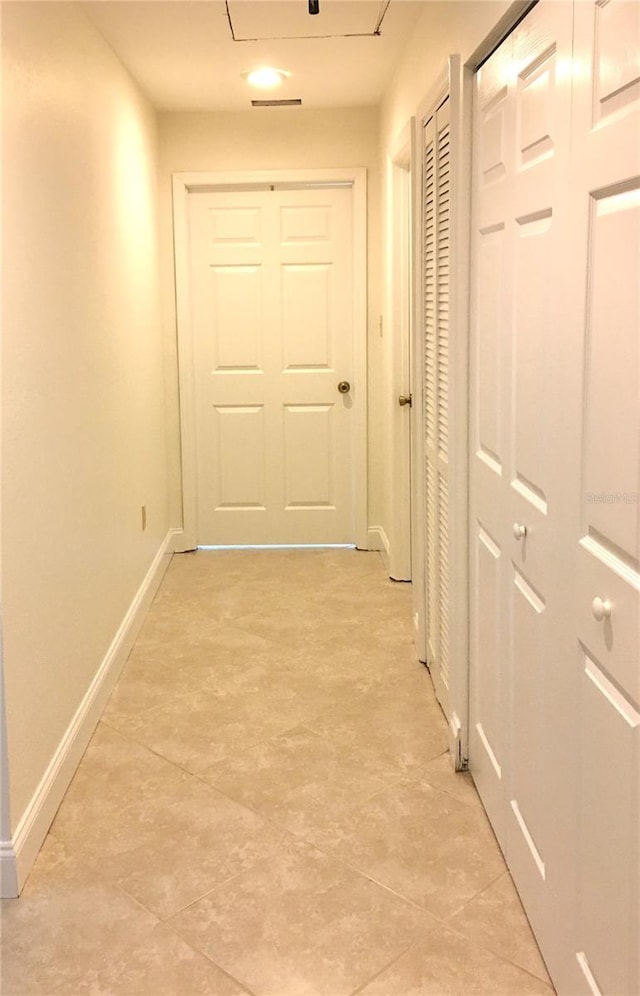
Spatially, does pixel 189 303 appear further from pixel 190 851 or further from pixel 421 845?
pixel 421 845

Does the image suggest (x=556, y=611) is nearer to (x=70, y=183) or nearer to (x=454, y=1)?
(x=454, y=1)

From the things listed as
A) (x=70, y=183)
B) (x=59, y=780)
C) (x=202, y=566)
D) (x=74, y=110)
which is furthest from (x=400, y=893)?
(x=202, y=566)

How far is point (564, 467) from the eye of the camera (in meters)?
1.63

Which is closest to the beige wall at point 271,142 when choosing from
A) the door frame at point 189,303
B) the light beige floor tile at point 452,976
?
the door frame at point 189,303

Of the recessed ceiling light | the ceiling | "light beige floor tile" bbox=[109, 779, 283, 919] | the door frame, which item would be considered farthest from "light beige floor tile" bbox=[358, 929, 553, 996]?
the recessed ceiling light

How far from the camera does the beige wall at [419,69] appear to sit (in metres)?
2.23

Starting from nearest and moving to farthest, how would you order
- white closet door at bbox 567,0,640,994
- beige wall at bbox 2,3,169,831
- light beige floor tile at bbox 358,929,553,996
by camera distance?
1. white closet door at bbox 567,0,640,994
2. light beige floor tile at bbox 358,929,553,996
3. beige wall at bbox 2,3,169,831

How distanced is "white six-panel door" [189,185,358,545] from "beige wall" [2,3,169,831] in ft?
3.04

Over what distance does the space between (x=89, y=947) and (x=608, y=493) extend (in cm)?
147

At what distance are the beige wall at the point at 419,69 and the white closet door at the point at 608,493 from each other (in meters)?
0.66

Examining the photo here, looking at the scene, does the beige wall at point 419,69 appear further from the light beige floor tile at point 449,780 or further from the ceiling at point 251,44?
the light beige floor tile at point 449,780

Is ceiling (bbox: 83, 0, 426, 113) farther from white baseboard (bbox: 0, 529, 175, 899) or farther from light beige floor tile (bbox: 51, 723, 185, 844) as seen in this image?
light beige floor tile (bbox: 51, 723, 185, 844)

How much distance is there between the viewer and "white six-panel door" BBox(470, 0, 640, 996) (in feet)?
4.41

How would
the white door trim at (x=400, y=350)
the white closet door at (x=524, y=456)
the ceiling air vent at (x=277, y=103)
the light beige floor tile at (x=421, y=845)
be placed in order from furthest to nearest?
the ceiling air vent at (x=277, y=103) → the white door trim at (x=400, y=350) → the light beige floor tile at (x=421, y=845) → the white closet door at (x=524, y=456)
